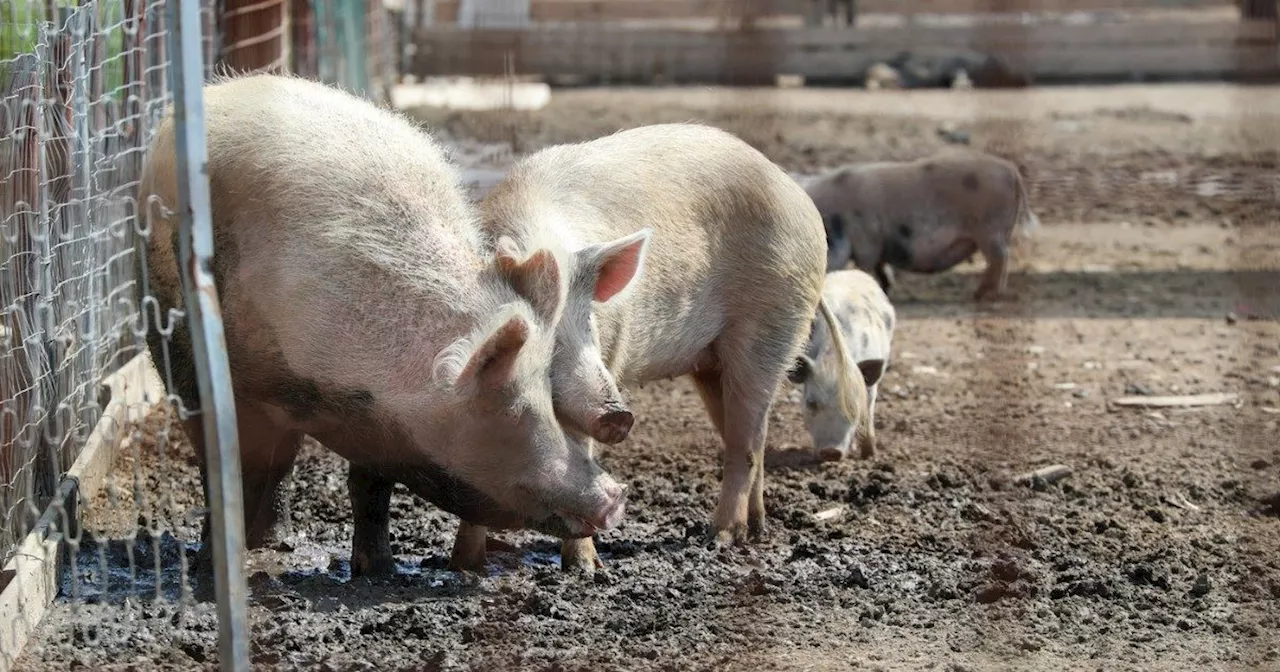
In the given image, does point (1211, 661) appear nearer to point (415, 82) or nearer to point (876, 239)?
point (876, 239)

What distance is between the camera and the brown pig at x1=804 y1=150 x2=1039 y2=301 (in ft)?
27.5

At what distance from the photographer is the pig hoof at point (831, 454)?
554 cm

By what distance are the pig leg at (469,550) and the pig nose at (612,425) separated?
2.54ft

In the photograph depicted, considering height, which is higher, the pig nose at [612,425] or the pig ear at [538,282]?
the pig ear at [538,282]

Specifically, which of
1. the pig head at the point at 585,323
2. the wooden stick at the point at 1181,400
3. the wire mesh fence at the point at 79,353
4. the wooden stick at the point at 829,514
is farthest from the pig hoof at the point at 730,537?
the wooden stick at the point at 1181,400

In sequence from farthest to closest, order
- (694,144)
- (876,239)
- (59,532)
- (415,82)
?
(415,82) → (876,239) → (694,144) → (59,532)

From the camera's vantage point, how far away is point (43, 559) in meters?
3.82

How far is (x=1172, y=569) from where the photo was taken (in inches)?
177

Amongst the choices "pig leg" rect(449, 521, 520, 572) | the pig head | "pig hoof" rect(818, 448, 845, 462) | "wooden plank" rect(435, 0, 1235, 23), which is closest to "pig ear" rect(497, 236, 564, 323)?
the pig head

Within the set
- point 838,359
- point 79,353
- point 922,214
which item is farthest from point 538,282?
point 922,214

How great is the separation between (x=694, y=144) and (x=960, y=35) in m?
12.4

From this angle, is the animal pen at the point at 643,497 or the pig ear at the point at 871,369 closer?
the animal pen at the point at 643,497

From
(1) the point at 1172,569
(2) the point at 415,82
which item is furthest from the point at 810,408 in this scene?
(2) the point at 415,82

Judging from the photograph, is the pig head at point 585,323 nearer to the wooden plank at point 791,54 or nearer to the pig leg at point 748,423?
the pig leg at point 748,423
